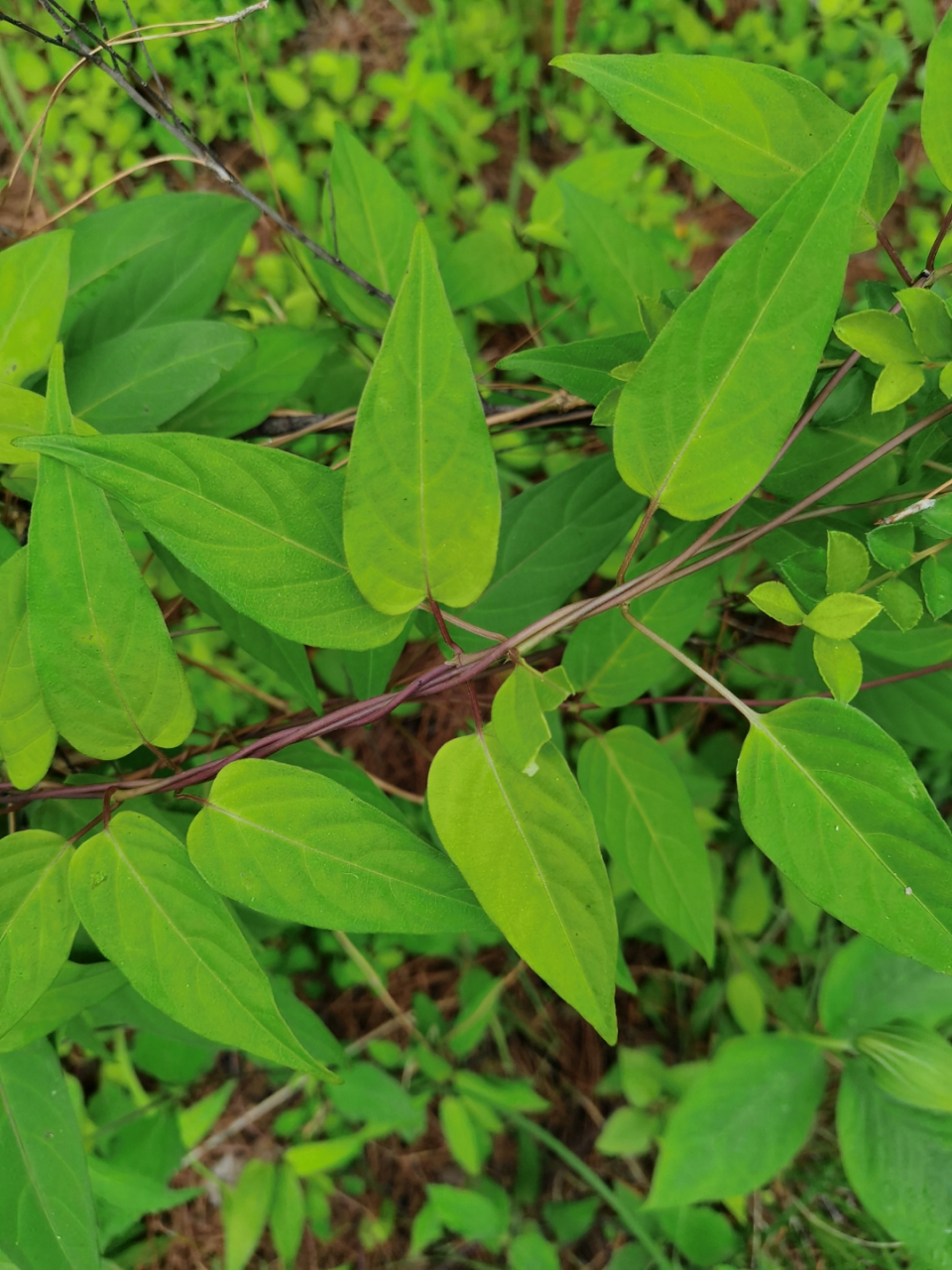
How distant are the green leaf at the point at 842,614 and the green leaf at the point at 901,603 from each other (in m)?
0.02

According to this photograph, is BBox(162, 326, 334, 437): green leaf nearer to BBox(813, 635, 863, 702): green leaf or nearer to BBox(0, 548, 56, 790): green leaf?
BBox(0, 548, 56, 790): green leaf

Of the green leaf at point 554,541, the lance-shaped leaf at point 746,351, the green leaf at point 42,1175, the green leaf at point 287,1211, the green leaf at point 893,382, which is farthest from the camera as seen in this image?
the green leaf at point 287,1211

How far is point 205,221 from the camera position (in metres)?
0.78

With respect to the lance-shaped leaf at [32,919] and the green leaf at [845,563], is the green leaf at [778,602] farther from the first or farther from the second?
the lance-shaped leaf at [32,919]

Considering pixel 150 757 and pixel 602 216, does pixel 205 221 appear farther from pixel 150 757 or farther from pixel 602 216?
pixel 150 757

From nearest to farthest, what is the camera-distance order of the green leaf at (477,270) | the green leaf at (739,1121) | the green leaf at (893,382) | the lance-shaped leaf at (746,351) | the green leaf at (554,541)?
the lance-shaped leaf at (746,351) → the green leaf at (893,382) → the green leaf at (554,541) → the green leaf at (477,270) → the green leaf at (739,1121)

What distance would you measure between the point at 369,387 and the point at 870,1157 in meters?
1.10

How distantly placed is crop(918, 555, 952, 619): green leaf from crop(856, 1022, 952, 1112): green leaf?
688mm

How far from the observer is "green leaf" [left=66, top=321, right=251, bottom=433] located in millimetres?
683

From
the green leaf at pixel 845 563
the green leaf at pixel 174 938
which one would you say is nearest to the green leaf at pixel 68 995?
the green leaf at pixel 174 938

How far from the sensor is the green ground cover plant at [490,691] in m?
0.45

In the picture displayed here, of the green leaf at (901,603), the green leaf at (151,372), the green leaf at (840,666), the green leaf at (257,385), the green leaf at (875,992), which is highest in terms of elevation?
the green leaf at (151,372)

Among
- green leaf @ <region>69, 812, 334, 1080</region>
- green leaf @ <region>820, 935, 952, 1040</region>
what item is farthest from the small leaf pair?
green leaf @ <region>820, 935, 952, 1040</region>

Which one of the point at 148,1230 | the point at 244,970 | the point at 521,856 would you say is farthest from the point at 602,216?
the point at 148,1230
